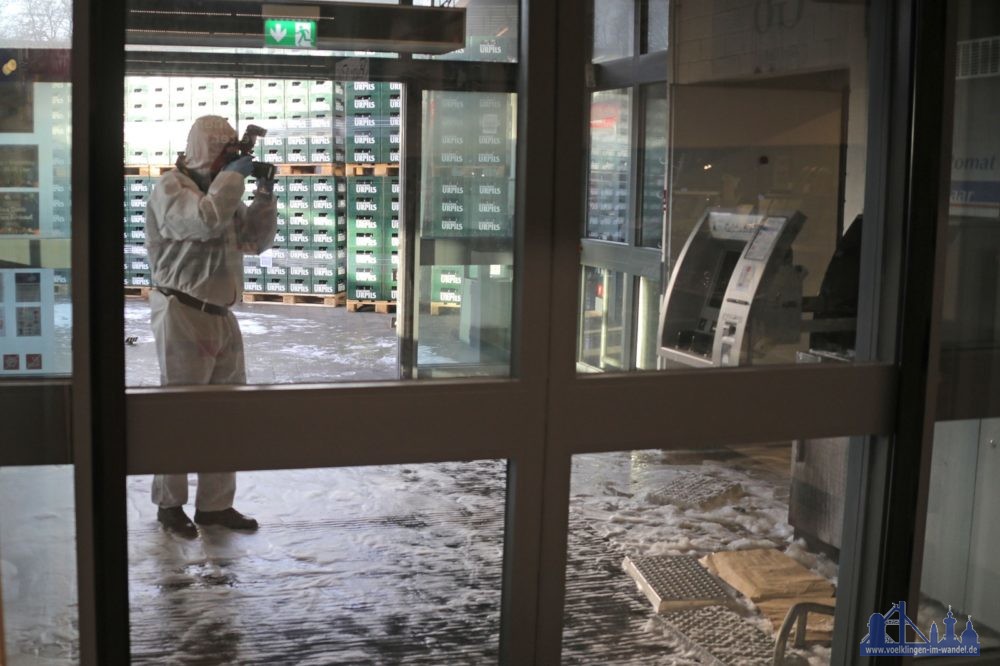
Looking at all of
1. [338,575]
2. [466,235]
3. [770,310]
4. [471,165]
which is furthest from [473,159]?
[338,575]

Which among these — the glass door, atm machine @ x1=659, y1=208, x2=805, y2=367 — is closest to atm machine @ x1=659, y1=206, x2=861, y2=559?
atm machine @ x1=659, y1=208, x2=805, y2=367

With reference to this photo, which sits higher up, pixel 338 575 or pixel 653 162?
pixel 653 162

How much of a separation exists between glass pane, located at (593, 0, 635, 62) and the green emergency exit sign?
68cm

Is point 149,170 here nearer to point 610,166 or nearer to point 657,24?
point 610,166

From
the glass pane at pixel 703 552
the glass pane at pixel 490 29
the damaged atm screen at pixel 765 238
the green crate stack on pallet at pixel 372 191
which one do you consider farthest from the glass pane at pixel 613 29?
the glass pane at pixel 703 552

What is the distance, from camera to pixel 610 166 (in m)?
2.52

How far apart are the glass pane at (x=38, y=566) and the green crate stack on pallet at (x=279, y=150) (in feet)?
1.62

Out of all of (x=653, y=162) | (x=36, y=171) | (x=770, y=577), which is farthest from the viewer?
(x=770, y=577)

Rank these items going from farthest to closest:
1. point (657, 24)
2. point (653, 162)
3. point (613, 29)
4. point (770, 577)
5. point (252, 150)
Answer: point (770, 577) → point (653, 162) → point (657, 24) → point (613, 29) → point (252, 150)

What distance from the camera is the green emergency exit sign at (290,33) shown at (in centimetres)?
227

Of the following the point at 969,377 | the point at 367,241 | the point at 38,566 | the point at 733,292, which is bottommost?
the point at 38,566

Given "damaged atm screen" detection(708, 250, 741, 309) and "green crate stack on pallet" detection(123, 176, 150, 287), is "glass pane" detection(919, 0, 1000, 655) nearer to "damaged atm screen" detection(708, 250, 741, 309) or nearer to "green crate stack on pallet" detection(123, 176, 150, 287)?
"damaged atm screen" detection(708, 250, 741, 309)

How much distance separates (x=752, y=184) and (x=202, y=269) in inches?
57.2

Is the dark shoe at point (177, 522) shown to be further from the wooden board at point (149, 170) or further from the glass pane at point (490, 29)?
the glass pane at point (490, 29)
